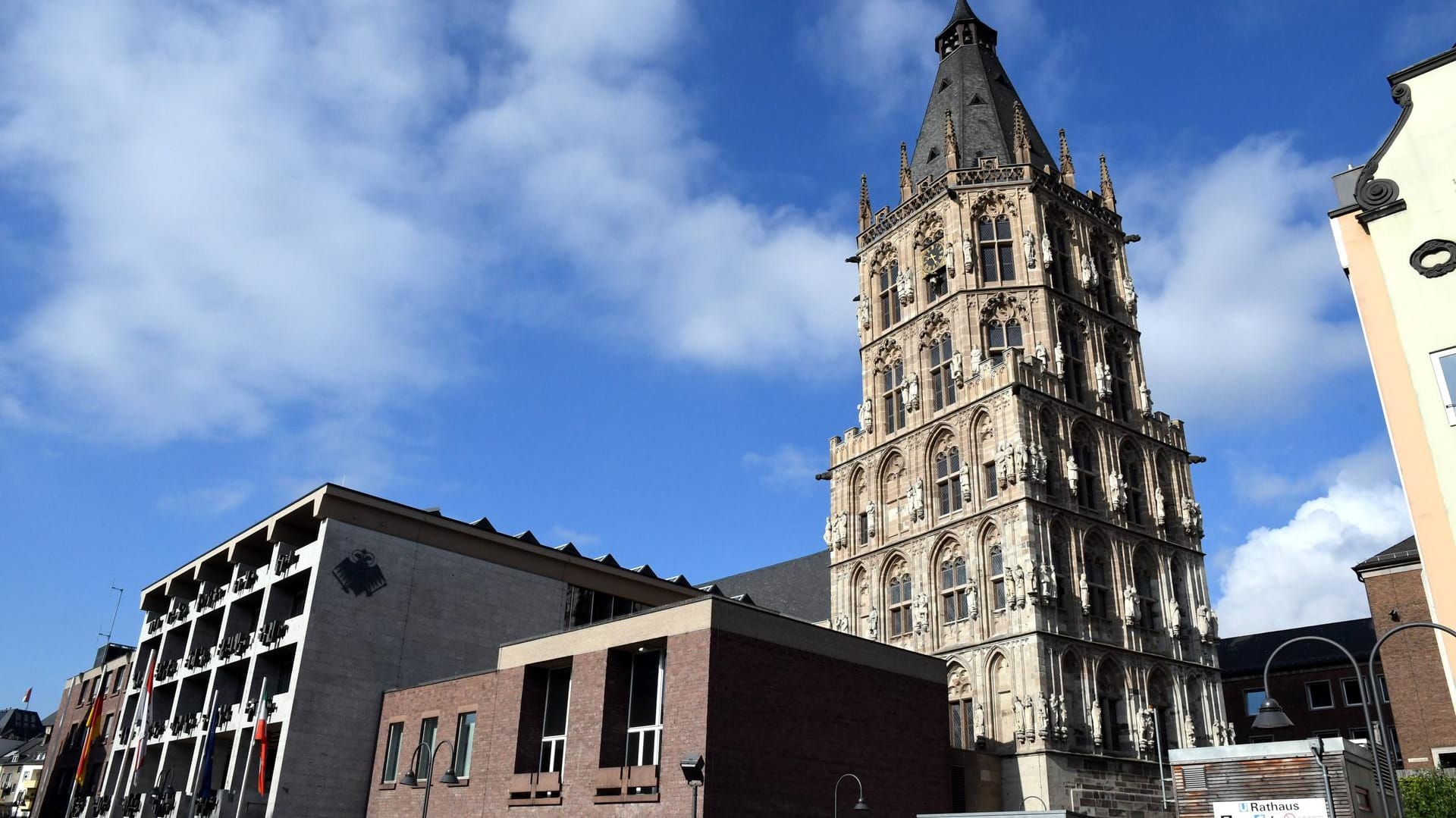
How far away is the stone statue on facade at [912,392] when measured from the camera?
151ft

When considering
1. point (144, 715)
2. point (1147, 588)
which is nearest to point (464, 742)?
point (144, 715)

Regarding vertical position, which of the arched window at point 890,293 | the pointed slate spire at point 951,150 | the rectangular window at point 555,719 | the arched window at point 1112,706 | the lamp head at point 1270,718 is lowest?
the lamp head at point 1270,718

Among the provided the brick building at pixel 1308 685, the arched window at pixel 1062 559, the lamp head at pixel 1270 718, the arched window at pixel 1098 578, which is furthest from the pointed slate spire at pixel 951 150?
the lamp head at pixel 1270 718

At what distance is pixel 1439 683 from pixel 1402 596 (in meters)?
4.13

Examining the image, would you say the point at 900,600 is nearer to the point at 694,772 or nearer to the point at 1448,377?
the point at 694,772

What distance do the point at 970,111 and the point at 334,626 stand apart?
125 feet

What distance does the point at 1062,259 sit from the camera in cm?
4831

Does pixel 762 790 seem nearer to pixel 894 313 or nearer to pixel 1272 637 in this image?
pixel 894 313

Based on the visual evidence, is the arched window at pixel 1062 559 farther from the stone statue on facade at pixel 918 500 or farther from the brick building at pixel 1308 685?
the brick building at pixel 1308 685

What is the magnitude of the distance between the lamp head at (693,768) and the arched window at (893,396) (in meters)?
24.5

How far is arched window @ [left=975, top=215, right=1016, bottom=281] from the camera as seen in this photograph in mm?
46625

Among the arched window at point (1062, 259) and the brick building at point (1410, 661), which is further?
the arched window at point (1062, 259)

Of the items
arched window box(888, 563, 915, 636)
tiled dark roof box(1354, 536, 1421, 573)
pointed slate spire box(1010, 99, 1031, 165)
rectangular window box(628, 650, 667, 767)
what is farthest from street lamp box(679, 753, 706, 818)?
tiled dark roof box(1354, 536, 1421, 573)

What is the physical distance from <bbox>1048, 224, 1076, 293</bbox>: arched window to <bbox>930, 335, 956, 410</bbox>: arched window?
5.69 m
